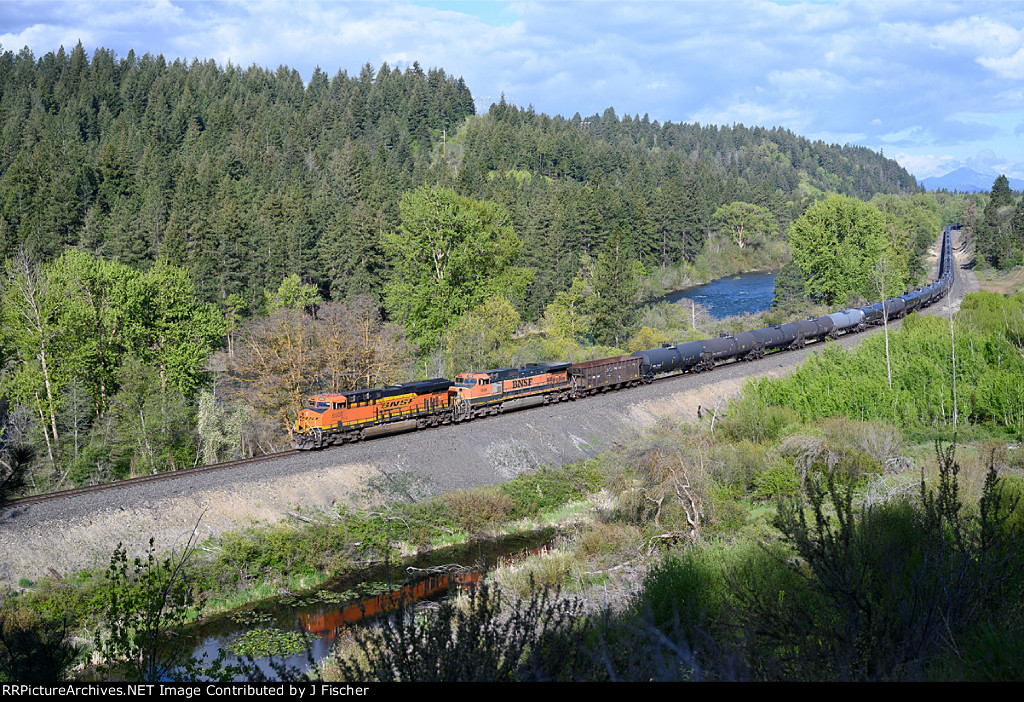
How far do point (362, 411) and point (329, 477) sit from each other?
4847mm

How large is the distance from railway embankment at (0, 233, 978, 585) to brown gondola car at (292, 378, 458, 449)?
38.2 inches

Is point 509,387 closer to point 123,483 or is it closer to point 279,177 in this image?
point 123,483

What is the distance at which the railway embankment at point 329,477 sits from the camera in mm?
24938

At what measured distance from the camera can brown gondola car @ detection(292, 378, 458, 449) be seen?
35.1 metres

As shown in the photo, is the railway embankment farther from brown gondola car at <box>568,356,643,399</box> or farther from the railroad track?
brown gondola car at <box>568,356,643,399</box>

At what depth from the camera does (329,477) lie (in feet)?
105

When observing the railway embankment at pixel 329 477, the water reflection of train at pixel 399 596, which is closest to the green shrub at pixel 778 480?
the railway embankment at pixel 329 477

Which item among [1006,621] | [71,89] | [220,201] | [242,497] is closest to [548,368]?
[242,497]

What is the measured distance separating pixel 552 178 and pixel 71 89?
11064cm

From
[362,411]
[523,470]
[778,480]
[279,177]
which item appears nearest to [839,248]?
[523,470]

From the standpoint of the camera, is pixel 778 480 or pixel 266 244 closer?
pixel 778 480

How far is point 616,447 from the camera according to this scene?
34.7 meters

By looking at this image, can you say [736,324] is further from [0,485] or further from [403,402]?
[0,485]

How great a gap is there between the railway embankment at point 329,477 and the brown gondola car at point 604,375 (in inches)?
41.5
